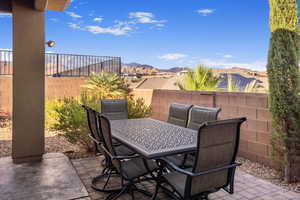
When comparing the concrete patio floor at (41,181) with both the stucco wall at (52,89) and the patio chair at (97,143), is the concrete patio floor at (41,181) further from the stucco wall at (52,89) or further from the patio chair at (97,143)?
the stucco wall at (52,89)

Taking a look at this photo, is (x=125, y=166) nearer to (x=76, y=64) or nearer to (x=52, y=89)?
Result: (x=52, y=89)

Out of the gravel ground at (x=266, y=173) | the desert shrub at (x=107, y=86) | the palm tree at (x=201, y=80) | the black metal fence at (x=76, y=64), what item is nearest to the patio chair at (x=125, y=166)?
the gravel ground at (x=266, y=173)

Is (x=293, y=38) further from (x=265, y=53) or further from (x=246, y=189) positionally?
(x=246, y=189)

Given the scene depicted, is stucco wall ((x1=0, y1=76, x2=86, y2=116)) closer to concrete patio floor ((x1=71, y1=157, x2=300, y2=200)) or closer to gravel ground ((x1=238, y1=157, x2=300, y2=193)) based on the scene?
concrete patio floor ((x1=71, y1=157, x2=300, y2=200))

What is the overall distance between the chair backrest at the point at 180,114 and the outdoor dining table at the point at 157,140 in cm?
45

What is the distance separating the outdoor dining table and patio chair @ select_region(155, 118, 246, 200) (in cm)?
26

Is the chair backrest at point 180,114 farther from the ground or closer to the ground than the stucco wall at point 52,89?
closer to the ground

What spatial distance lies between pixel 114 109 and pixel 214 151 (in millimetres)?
2706

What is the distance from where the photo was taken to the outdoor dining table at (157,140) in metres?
2.07

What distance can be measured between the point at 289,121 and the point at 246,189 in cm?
118

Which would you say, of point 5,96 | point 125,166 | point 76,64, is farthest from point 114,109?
point 76,64

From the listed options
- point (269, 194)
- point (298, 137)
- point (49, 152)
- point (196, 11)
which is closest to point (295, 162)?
point (298, 137)

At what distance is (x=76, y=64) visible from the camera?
9695mm

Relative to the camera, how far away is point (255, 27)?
12062 millimetres
